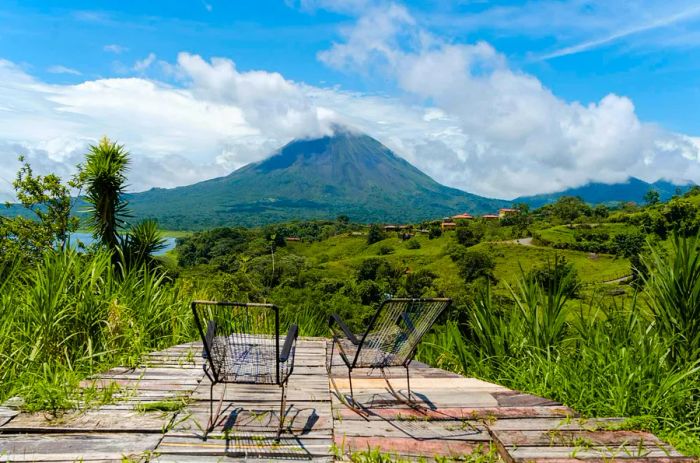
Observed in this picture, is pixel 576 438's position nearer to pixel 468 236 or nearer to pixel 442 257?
pixel 442 257

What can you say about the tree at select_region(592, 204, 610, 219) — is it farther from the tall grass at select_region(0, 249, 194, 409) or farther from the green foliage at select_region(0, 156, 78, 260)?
the tall grass at select_region(0, 249, 194, 409)

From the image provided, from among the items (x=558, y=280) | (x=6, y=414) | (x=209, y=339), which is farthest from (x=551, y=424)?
(x=6, y=414)

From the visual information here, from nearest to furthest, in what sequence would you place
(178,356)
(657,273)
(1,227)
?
(657,273), (178,356), (1,227)

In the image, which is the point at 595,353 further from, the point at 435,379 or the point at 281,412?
the point at 281,412

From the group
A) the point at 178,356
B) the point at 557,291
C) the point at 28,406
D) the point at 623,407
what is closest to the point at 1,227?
the point at 178,356

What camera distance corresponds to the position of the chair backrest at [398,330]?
11.6 ft

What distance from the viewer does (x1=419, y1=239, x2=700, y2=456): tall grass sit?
10.1ft

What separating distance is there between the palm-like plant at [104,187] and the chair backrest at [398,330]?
469cm

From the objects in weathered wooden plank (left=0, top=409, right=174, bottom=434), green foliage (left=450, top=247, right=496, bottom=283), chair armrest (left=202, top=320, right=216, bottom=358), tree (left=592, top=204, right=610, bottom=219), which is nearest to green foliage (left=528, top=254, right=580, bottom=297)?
chair armrest (left=202, top=320, right=216, bottom=358)

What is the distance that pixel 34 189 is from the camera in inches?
423

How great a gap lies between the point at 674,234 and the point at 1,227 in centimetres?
1202

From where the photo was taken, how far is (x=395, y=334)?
3.77m

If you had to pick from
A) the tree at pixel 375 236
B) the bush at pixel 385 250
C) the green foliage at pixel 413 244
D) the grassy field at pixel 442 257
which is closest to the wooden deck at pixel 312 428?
the grassy field at pixel 442 257

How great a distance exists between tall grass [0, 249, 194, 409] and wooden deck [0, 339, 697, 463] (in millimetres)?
310
